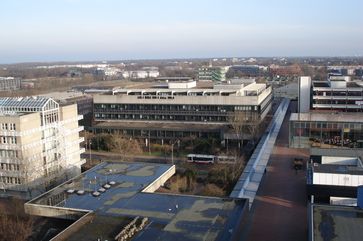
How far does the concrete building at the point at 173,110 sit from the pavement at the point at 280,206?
13.0 metres

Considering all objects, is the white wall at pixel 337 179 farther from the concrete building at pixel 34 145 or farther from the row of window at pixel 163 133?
the row of window at pixel 163 133

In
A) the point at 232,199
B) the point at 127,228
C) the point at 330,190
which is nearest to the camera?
the point at 127,228

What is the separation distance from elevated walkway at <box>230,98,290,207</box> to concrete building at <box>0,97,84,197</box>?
14330mm

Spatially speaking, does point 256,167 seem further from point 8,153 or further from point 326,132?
point 8,153

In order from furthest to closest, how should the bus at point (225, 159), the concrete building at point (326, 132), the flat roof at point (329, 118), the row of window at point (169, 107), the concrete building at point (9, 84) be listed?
1. the concrete building at point (9, 84)
2. the row of window at point (169, 107)
3. the flat roof at point (329, 118)
4. the concrete building at point (326, 132)
5. the bus at point (225, 159)

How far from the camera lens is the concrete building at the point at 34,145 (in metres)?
29.7

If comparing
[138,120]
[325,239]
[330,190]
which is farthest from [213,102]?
[325,239]

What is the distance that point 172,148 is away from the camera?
137 ft

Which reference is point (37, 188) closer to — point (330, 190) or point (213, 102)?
point (330, 190)

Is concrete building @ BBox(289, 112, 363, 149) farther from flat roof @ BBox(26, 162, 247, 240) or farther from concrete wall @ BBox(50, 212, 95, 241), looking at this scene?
concrete wall @ BBox(50, 212, 95, 241)

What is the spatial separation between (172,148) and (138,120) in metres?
11.4

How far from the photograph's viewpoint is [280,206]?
2491cm

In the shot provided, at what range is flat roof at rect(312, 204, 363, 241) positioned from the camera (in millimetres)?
16797

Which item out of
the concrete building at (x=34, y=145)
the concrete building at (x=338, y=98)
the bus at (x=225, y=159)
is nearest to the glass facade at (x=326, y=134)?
the bus at (x=225, y=159)
